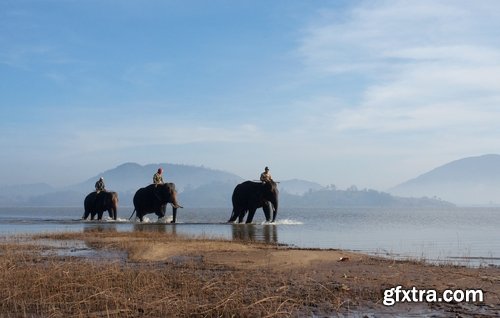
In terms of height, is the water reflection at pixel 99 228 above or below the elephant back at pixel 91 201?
below

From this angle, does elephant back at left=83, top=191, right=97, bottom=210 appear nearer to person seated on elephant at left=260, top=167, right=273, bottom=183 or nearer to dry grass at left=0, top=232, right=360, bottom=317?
person seated on elephant at left=260, top=167, right=273, bottom=183

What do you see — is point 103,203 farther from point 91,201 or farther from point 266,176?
point 266,176

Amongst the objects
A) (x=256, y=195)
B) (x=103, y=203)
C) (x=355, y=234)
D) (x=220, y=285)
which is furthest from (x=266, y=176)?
(x=220, y=285)

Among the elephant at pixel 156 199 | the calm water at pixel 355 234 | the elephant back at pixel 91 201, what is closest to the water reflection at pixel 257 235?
the calm water at pixel 355 234

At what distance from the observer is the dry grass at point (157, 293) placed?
10.8 m

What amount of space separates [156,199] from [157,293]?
34307 millimetres

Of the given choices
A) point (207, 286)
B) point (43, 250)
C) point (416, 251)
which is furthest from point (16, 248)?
point (416, 251)

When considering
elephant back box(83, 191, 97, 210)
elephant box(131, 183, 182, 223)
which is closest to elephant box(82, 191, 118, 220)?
elephant back box(83, 191, 97, 210)

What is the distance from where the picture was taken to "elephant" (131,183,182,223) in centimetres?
4491

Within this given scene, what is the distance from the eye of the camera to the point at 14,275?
13.6 meters

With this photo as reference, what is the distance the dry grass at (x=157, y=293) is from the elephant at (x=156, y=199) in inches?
1145

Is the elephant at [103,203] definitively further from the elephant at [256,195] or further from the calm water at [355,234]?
the elephant at [256,195]

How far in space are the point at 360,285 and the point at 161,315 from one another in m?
4.60

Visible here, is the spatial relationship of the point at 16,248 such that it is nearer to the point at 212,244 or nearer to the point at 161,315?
the point at 212,244
